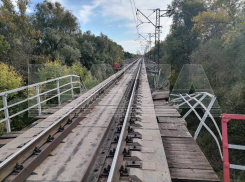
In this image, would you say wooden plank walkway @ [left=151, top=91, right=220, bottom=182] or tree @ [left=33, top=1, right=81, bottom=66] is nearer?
wooden plank walkway @ [left=151, top=91, right=220, bottom=182]

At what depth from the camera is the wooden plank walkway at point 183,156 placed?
241 centimetres

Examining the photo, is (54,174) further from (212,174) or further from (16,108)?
(16,108)

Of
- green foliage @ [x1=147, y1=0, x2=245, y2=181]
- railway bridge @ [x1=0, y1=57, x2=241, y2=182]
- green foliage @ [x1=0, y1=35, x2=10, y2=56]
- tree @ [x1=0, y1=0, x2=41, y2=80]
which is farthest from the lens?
tree @ [x1=0, y1=0, x2=41, y2=80]

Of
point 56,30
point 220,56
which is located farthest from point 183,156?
point 56,30

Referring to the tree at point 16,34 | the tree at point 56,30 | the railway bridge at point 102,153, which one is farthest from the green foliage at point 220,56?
the tree at point 16,34

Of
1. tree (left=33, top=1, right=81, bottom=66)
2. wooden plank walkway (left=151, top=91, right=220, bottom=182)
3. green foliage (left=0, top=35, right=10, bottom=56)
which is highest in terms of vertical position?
tree (left=33, top=1, right=81, bottom=66)

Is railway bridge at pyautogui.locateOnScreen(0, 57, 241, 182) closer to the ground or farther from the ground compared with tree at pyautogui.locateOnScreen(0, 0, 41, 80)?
closer to the ground

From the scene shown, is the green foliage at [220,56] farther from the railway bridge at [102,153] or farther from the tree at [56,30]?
the tree at [56,30]

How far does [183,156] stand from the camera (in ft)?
9.58

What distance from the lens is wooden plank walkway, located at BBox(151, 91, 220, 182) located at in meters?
2.41

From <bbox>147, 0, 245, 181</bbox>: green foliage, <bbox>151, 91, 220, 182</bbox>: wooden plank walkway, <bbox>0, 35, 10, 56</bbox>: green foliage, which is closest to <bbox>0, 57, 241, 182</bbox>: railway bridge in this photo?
<bbox>151, 91, 220, 182</bbox>: wooden plank walkway

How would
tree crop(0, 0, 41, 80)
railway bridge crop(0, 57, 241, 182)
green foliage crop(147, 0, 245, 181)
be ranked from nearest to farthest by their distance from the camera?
railway bridge crop(0, 57, 241, 182) < green foliage crop(147, 0, 245, 181) < tree crop(0, 0, 41, 80)

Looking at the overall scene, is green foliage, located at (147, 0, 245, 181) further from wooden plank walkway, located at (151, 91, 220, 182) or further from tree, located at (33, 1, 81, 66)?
tree, located at (33, 1, 81, 66)

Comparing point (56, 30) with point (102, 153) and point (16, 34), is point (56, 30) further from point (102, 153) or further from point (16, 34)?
point (102, 153)
